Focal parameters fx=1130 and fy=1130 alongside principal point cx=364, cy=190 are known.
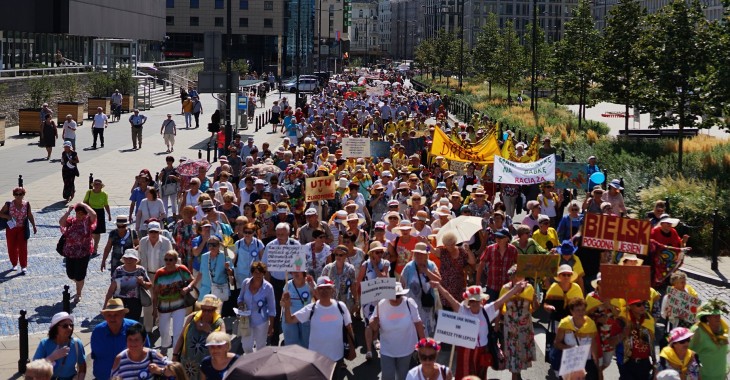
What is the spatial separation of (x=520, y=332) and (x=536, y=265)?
1.08 metres

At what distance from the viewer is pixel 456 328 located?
35.0ft

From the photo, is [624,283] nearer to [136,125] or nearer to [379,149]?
[379,149]

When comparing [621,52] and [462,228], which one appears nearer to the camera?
[462,228]

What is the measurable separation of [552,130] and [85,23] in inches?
1492

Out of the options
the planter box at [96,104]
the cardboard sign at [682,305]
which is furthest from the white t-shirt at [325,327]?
the planter box at [96,104]

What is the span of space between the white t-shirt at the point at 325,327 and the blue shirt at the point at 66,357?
216cm

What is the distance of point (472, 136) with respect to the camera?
106ft

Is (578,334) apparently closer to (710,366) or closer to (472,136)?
(710,366)

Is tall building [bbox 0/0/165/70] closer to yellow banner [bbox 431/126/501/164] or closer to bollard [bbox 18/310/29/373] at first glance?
yellow banner [bbox 431/126/501/164]

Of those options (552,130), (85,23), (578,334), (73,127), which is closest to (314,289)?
(578,334)

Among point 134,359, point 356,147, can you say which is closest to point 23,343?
point 134,359

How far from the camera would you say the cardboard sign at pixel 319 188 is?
17.4 meters

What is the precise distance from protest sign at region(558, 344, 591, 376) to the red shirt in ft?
11.4

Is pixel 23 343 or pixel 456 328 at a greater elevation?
pixel 456 328
